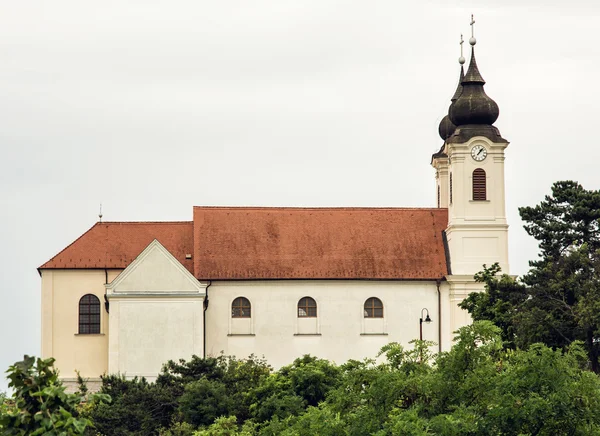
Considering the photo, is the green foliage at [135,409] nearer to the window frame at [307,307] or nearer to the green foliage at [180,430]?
the green foliage at [180,430]

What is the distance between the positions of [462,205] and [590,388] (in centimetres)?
3036

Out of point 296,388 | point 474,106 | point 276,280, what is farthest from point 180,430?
point 474,106

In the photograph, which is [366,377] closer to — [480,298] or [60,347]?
[480,298]

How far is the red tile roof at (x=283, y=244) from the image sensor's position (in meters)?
61.9

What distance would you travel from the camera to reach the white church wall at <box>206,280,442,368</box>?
2410 inches

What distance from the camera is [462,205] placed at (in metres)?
62.9

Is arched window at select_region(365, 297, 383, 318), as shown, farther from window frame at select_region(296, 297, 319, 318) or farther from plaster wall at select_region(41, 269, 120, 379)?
plaster wall at select_region(41, 269, 120, 379)

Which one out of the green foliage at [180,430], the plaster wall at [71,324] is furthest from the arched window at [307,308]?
the green foliage at [180,430]

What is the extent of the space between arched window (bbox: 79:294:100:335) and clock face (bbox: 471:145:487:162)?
17.1m

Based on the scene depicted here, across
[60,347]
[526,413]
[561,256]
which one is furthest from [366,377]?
[60,347]

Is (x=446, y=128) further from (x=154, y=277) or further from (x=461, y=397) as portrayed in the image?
(x=461, y=397)

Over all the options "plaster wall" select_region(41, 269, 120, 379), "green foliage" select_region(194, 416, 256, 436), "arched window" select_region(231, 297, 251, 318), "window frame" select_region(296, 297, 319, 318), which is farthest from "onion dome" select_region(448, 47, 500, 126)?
"green foliage" select_region(194, 416, 256, 436)

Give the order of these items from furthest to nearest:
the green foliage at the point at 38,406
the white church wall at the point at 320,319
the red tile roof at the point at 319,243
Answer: the red tile roof at the point at 319,243 → the white church wall at the point at 320,319 → the green foliage at the point at 38,406

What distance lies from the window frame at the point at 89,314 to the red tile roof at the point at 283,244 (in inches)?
56.5
